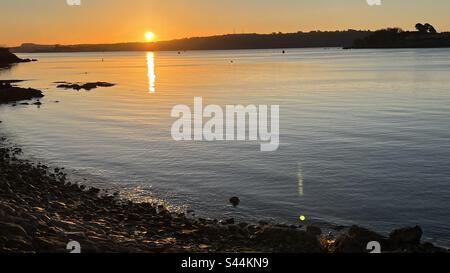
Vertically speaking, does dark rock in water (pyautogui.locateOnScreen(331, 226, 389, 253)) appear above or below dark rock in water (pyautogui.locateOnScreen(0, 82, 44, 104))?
below

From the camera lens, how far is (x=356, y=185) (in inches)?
978

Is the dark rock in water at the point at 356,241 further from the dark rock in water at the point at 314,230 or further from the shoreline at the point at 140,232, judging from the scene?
the dark rock in water at the point at 314,230

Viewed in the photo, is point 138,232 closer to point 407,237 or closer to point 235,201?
point 235,201

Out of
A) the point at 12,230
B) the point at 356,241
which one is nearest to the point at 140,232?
the point at 12,230

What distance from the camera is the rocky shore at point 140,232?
14516 mm

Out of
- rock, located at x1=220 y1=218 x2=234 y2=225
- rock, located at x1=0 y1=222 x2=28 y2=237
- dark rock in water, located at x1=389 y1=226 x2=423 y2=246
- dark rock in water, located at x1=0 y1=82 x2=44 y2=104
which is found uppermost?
dark rock in water, located at x1=0 y1=82 x2=44 y2=104

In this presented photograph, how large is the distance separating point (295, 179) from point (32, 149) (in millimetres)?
22298

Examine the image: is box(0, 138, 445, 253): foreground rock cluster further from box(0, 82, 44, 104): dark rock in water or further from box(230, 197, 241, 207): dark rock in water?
box(0, 82, 44, 104): dark rock in water

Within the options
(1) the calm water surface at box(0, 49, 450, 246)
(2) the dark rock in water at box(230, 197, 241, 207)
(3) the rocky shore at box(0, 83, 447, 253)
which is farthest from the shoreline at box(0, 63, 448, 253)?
(2) the dark rock in water at box(230, 197, 241, 207)

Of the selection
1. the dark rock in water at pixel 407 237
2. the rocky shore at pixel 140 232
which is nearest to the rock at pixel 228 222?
the rocky shore at pixel 140 232

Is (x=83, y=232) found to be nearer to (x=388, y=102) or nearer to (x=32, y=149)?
(x=32, y=149)

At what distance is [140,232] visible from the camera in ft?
55.5

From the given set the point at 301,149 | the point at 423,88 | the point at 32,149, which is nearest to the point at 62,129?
the point at 32,149

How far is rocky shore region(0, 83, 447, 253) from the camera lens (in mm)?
14516
